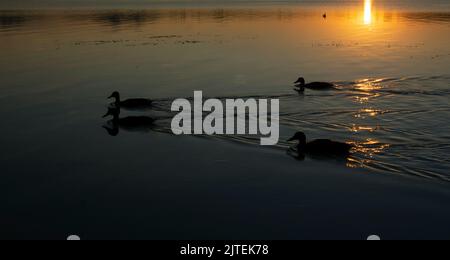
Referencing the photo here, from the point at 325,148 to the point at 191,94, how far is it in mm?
10490

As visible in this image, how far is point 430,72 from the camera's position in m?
30.2

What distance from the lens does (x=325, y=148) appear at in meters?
16.6

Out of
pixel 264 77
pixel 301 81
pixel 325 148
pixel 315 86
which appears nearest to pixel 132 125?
pixel 325 148

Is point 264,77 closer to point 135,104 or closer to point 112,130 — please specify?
point 135,104

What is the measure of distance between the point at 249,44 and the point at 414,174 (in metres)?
31.5

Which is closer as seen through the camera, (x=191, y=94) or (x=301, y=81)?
(x=191, y=94)

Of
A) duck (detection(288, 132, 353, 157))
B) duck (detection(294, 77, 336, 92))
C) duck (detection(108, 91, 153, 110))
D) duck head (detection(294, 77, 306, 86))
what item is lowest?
duck (detection(288, 132, 353, 157))

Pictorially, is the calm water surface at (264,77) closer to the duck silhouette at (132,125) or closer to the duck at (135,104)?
the duck at (135,104)

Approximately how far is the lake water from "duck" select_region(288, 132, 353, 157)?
399 mm

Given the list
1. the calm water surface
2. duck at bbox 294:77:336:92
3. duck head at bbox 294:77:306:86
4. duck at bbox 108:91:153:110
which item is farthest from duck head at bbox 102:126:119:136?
duck head at bbox 294:77:306:86

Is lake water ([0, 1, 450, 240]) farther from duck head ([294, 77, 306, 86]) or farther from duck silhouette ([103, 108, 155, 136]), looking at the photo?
duck head ([294, 77, 306, 86])

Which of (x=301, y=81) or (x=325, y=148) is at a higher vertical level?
(x=301, y=81)

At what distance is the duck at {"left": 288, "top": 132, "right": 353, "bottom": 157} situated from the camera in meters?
16.4
